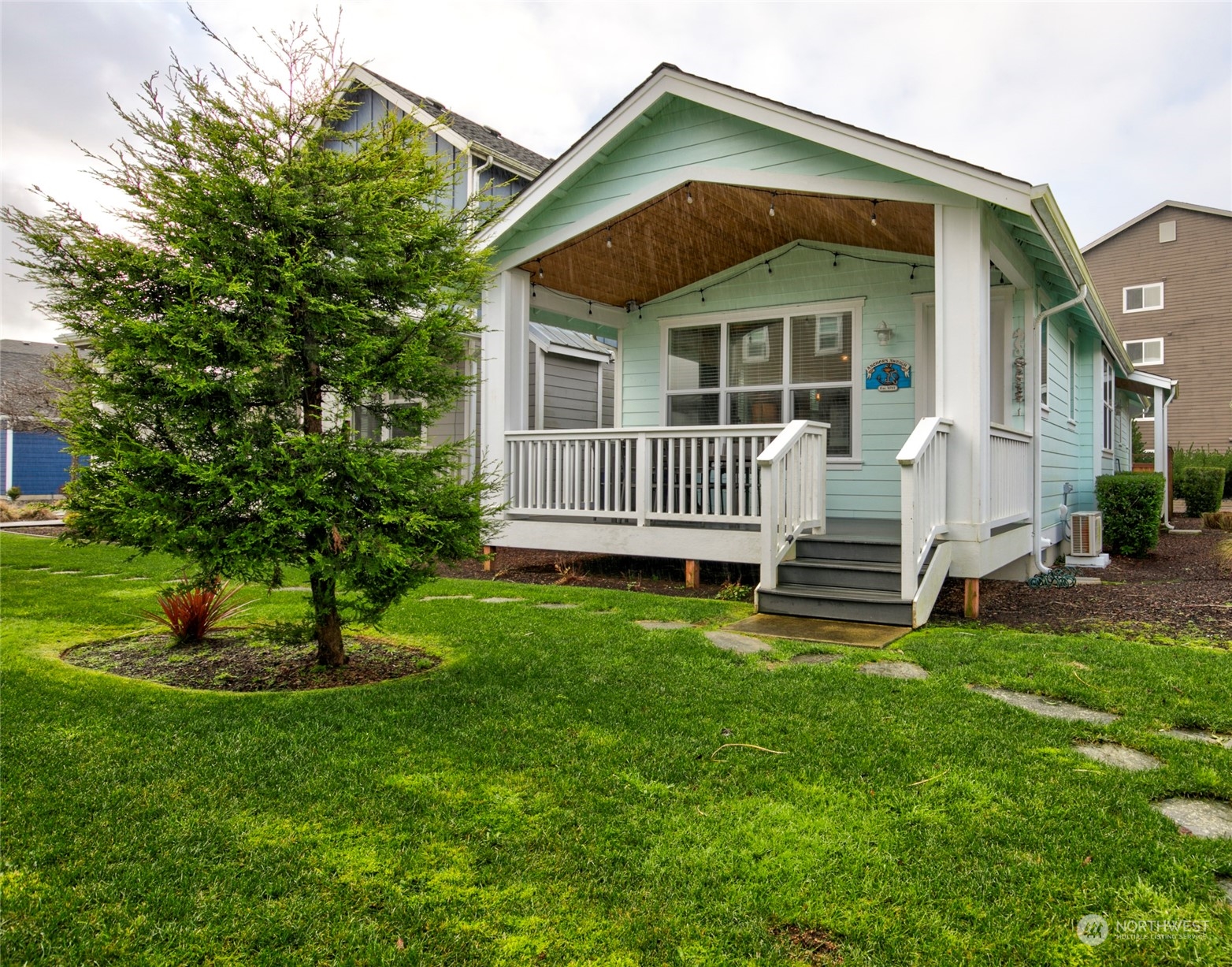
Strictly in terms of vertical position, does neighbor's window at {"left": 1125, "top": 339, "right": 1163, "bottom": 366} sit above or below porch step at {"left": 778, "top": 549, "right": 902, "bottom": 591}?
above

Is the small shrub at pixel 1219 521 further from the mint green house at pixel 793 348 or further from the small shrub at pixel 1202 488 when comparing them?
the mint green house at pixel 793 348

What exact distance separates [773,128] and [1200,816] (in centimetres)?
572

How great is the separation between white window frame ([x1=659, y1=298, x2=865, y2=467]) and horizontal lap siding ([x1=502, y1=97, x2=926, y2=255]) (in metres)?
2.25

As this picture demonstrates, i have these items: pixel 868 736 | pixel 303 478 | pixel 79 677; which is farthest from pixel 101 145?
pixel 868 736

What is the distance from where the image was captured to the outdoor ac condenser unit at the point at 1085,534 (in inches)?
356

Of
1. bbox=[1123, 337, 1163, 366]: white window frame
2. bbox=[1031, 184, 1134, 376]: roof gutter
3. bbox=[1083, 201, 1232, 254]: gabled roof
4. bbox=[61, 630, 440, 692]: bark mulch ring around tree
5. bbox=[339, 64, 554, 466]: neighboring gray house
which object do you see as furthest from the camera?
bbox=[1123, 337, 1163, 366]: white window frame

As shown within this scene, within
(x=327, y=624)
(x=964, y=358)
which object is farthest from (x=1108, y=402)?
(x=327, y=624)

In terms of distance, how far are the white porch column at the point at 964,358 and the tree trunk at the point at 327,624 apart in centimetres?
453

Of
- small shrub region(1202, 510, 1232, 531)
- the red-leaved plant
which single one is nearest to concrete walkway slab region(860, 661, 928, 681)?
the red-leaved plant

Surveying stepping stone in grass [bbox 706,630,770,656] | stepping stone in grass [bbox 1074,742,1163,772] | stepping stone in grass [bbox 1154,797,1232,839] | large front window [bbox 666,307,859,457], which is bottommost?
stepping stone in grass [bbox 1154,797,1232,839]

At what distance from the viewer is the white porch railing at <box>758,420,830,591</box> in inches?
234

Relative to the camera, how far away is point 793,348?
345 inches

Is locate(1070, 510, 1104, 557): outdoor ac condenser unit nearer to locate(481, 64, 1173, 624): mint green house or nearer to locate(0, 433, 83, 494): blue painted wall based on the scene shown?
locate(481, 64, 1173, 624): mint green house

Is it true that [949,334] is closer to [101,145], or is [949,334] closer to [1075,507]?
[101,145]
